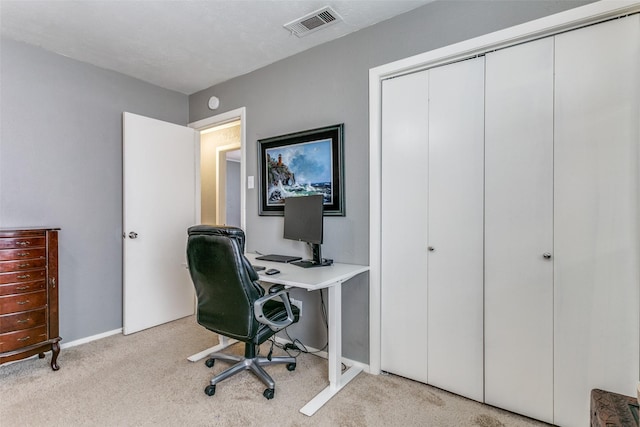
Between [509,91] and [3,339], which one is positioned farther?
[3,339]

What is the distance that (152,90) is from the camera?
132 inches

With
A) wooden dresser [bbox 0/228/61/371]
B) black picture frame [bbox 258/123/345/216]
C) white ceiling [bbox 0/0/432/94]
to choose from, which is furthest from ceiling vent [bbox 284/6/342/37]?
wooden dresser [bbox 0/228/61/371]

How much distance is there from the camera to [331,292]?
6.63ft

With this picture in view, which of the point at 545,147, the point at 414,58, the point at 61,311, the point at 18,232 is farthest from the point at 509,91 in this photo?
the point at 61,311

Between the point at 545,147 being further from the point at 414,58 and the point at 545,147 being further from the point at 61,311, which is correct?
the point at 61,311

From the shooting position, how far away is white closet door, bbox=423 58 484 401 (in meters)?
1.92

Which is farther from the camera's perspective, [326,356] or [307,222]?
[326,356]

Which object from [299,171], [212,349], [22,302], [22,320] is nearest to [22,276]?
[22,302]

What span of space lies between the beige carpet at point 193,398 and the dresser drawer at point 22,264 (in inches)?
30.3

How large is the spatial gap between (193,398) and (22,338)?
52.3 inches

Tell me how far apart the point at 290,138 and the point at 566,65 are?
6.12 ft

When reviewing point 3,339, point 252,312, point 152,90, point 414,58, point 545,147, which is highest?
point 152,90

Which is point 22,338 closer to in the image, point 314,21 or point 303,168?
point 303,168

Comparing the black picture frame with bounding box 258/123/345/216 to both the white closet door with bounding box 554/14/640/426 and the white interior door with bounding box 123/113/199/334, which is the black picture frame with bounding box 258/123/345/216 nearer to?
the white interior door with bounding box 123/113/199/334
